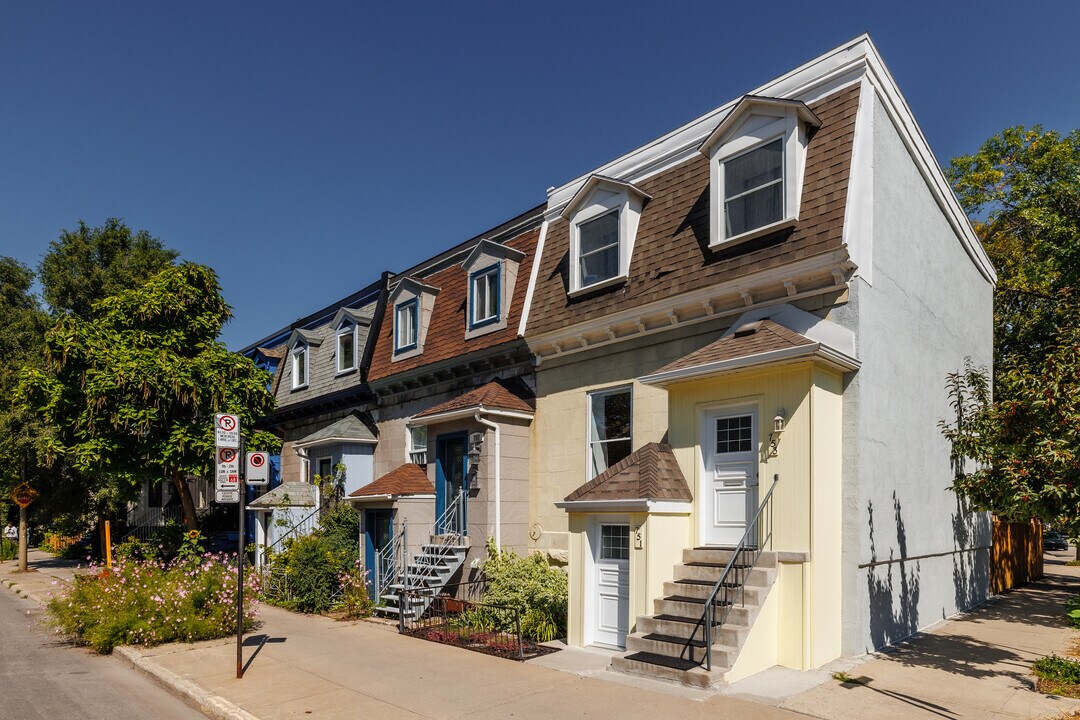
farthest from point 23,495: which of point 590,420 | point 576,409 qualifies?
point 590,420

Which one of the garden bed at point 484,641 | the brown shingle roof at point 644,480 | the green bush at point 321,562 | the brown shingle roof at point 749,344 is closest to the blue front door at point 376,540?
the green bush at point 321,562

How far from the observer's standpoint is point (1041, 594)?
17.2 meters

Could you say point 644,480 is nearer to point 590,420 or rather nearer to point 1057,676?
point 590,420

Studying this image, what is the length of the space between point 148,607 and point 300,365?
12624 mm

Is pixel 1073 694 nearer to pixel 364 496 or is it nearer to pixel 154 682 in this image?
pixel 154 682

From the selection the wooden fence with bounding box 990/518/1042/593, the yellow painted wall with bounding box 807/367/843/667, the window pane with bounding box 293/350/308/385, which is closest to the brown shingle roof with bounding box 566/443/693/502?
the yellow painted wall with bounding box 807/367/843/667

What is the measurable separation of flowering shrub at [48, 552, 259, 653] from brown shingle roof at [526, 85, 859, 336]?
25.3 feet

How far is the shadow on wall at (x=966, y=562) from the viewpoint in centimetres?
1415

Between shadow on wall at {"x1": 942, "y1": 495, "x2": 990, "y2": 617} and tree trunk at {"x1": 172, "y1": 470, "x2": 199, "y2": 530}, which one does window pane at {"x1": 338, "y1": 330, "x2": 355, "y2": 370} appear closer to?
tree trunk at {"x1": 172, "y1": 470, "x2": 199, "y2": 530}

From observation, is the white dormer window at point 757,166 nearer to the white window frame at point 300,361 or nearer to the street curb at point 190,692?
the street curb at point 190,692

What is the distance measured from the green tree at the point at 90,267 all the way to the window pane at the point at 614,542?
67.3 ft

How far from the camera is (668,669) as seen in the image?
909 centimetres

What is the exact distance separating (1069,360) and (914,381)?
3.24 m

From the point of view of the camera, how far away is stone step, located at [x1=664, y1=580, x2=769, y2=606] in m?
9.41
